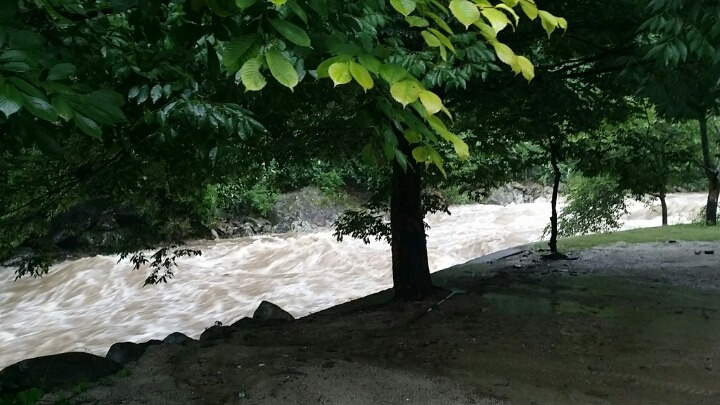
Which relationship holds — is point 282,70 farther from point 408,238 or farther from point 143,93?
point 408,238

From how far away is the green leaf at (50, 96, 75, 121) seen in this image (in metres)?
1.53

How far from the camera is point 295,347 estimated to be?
4.84 metres

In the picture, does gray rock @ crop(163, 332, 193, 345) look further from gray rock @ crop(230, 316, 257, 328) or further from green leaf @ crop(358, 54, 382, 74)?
green leaf @ crop(358, 54, 382, 74)

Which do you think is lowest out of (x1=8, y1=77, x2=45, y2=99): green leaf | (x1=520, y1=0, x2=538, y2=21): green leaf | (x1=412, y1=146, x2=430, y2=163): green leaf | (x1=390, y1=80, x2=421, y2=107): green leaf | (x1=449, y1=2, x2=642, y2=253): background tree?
(x1=412, y1=146, x2=430, y2=163): green leaf

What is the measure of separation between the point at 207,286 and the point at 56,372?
28.7 feet

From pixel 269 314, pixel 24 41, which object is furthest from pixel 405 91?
pixel 269 314

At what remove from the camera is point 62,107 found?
5.07 ft

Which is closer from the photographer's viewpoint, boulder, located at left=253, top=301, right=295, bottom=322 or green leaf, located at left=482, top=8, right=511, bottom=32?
green leaf, located at left=482, top=8, right=511, bottom=32

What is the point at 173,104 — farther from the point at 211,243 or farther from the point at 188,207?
the point at 211,243

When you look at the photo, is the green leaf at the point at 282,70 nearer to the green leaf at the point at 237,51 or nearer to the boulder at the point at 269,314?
the green leaf at the point at 237,51

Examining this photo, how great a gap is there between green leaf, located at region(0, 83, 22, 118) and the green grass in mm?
10172

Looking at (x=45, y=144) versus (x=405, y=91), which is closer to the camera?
(x=405, y=91)

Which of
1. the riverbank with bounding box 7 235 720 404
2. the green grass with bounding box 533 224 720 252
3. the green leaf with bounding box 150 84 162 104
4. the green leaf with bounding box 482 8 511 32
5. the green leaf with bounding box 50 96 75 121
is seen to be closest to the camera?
the green leaf with bounding box 482 8 511 32

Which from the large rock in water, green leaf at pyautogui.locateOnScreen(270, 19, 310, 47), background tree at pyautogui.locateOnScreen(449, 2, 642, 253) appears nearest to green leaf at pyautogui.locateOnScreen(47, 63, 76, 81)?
green leaf at pyautogui.locateOnScreen(270, 19, 310, 47)
